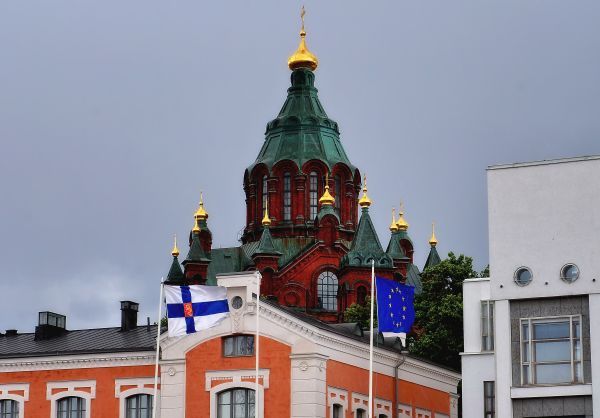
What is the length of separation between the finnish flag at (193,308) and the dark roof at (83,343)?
478 centimetres

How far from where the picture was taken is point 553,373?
5912 centimetres

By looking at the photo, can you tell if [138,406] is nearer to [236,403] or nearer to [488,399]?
[236,403]

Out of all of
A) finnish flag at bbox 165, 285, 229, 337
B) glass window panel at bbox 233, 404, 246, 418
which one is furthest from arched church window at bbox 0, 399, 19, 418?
glass window panel at bbox 233, 404, 246, 418

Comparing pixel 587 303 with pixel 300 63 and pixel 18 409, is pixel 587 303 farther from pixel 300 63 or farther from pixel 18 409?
pixel 300 63

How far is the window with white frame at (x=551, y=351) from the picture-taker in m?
58.9

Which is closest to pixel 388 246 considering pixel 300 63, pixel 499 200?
pixel 300 63

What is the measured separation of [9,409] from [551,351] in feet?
84.6

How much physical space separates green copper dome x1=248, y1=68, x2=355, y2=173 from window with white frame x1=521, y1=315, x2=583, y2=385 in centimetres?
6723

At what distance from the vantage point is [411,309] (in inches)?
2788

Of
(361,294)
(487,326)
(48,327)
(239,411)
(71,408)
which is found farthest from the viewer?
(361,294)

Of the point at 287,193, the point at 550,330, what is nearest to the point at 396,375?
the point at 550,330

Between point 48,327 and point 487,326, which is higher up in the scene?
point 48,327

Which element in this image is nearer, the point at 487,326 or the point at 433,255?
the point at 487,326

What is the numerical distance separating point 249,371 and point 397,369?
7.68 m
